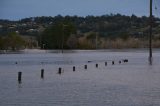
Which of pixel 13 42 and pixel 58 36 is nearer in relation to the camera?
pixel 13 42

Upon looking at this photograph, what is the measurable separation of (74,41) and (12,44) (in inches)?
652

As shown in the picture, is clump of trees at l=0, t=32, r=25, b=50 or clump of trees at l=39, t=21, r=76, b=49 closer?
clump of trees at l=0, t=32, r=25, b=50

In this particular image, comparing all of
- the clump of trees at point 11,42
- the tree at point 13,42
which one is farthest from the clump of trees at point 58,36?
the clump of trees at point 11,42

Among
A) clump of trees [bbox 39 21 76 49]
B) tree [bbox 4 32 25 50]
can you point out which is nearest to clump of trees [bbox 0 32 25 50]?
tree [bbox 4 32 25 50]

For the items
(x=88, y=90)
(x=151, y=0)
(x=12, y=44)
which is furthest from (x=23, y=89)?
(x=12, y=44)

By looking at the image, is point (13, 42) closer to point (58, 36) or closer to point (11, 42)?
point (11, 42)

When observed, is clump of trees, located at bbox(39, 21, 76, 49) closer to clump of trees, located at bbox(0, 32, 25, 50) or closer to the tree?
the tree

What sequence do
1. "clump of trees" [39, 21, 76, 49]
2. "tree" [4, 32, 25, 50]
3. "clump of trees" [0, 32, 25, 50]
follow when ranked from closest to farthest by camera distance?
"clump of trees" [0, 32, 25, 50] → "tree" [4, 32, 25, 50] → "clump of trees" [39, 21, 76, 49]

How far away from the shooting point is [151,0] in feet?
176

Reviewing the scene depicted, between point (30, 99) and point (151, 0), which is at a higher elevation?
point (151, 0)

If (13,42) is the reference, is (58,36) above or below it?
above

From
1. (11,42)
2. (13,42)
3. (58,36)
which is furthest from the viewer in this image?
(58,36)

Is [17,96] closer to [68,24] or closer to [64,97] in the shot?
[64,97]

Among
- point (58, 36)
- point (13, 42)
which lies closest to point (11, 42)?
point (13, 42)
